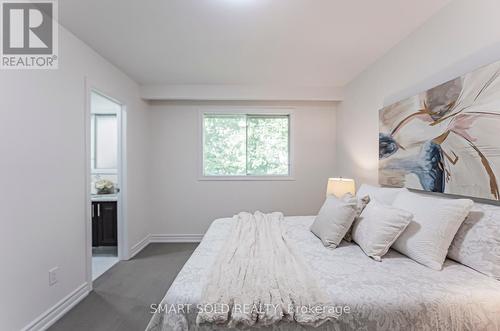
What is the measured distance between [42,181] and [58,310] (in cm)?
109

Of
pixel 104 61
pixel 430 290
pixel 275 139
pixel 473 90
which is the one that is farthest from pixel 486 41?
pixel 104 61

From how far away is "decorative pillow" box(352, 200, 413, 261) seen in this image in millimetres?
1733

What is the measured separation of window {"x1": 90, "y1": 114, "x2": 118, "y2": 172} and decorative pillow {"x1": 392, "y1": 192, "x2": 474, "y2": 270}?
443cm

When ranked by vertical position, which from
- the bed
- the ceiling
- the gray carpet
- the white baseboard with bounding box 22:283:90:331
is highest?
the ceiling

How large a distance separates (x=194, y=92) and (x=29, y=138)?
7.79 feet

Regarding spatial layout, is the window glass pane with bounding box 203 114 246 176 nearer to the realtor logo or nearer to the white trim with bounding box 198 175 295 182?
the white trim with bounding box 198 175 295 182

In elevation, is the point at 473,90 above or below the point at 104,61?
below

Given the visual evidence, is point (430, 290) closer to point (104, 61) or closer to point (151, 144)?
point (104, 61)

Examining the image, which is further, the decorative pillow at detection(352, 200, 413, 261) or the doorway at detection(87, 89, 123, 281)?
the doorway at detection(87, 89, 123, 281)

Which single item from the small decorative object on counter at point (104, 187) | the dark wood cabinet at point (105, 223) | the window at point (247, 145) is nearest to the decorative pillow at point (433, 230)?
the window at point (247, 145)

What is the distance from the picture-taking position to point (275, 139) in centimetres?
433

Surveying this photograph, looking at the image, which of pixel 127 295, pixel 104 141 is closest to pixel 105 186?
pixel 104 141

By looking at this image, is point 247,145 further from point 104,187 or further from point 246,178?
point 104,187

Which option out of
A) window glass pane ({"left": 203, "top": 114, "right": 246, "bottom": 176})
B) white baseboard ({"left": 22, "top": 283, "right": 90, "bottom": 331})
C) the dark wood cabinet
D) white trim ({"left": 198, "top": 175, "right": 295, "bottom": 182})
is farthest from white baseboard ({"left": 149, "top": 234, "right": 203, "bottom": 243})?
white baseboard ({"left": 22, "top": 283, "right": 90, "bottom": 331})
